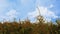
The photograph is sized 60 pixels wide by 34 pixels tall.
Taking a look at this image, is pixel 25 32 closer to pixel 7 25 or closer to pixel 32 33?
pixel 32 33

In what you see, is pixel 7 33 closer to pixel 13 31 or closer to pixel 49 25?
pixel 13 31

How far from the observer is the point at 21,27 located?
659cm

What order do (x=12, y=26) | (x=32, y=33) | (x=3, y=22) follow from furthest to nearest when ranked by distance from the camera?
(x=3, y=22)
(x=12, y=26)
(x=32, y=33)

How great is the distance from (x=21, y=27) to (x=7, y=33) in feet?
1.87

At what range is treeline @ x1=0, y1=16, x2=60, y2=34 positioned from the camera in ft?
20.8

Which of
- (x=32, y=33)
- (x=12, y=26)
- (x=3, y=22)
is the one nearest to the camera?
(x=32, y=33)

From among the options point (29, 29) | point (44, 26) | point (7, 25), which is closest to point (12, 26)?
point (7, 25)

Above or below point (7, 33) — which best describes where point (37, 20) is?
above

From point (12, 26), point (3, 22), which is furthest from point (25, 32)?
point (3, 22)

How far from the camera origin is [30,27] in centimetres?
647

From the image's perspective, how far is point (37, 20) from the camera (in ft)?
22.5

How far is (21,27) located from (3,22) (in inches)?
40.6

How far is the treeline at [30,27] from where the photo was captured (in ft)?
Answer: 20.8

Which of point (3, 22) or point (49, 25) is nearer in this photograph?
point (49, 25)
